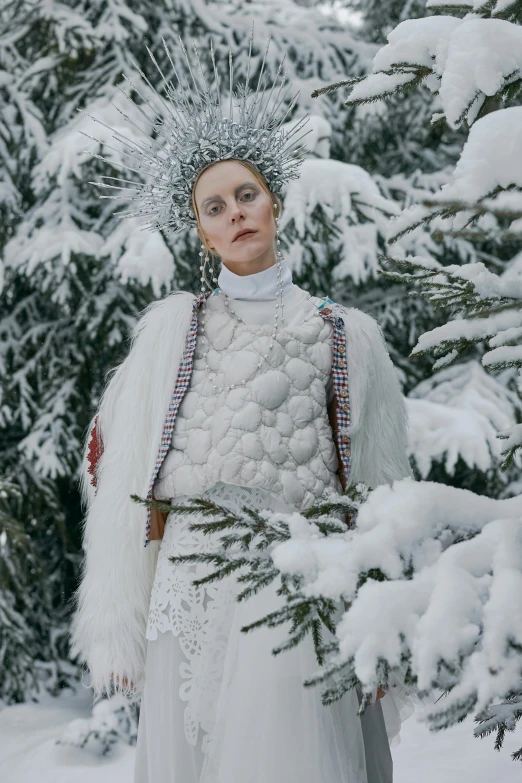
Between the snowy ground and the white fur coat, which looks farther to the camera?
the snowy ground

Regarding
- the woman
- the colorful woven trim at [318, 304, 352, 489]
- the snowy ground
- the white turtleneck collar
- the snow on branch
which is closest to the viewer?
the snow on branch

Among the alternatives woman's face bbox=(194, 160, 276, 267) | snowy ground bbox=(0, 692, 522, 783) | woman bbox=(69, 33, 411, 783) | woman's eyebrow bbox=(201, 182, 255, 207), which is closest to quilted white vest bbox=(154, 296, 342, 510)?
woman bbox=(69, 33, 411, 783)

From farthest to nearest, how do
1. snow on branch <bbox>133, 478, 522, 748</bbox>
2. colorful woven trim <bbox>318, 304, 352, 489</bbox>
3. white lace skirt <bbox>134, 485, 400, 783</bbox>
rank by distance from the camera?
1. colorful woven trim <bbox>318, 304, 352, 489</bbox>
2. white lace skirt <bbox>134, 485, 400, 783</bbox>
3. snow on branch <bbox>133, 478, 522, 748</bbox>

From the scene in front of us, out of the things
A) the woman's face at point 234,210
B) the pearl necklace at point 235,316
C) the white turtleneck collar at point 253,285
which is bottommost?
the pearl necklace at point 235,316

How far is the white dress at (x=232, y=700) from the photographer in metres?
1.77

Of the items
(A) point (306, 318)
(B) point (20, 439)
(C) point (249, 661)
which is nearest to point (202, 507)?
(C) point (249, 661)

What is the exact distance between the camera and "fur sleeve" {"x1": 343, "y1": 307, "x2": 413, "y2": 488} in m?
2.14

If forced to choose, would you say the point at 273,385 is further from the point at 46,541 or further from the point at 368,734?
the point at 46,541

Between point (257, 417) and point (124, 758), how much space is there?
265 cm

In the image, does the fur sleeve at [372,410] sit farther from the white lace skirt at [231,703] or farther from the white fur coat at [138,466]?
the white lace skirt at [231,703]

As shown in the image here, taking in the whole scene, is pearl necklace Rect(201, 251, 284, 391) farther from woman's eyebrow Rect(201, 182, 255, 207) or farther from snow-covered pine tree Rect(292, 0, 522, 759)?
snow-covered pine tree Rect(292, 0, 522, 759)

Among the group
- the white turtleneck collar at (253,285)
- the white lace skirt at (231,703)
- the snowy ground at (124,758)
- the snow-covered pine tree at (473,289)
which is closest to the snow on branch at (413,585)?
the snow-covered pine tree at (473,289)

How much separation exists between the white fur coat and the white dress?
0.26 ft

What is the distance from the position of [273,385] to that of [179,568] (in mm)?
479
